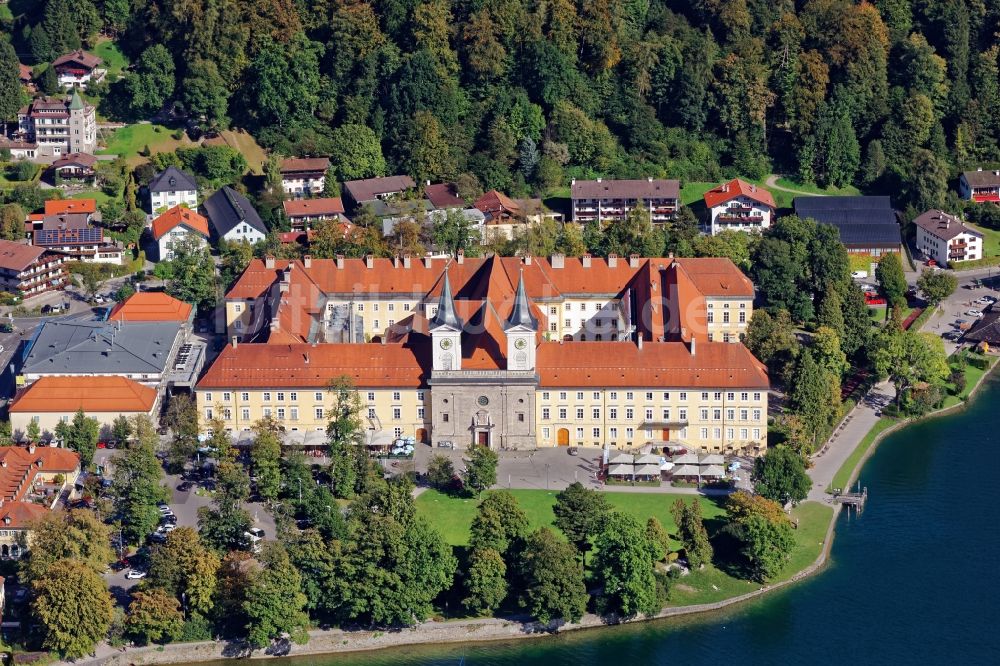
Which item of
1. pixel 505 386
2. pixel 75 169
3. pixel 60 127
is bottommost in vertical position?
pixel 505 386

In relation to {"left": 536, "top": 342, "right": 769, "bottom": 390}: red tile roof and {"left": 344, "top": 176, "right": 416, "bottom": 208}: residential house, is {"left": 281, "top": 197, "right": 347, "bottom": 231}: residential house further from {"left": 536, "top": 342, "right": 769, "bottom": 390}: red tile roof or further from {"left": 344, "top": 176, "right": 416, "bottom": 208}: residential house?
{"left": 536, "top": 342, "right": 769, "bottom": 390}: red tile roof

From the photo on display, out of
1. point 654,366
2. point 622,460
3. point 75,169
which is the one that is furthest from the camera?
point 75,169

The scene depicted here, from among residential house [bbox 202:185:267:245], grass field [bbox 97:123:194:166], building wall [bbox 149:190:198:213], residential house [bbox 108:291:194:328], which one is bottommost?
residential house [bbox 108:291:194:328]

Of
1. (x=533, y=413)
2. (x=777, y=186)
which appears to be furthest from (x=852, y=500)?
(x=777, y=186)

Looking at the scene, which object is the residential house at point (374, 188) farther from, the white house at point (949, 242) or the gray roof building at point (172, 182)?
the white house at point (949, 242)

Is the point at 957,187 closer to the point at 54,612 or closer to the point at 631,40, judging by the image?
the point at 631,40

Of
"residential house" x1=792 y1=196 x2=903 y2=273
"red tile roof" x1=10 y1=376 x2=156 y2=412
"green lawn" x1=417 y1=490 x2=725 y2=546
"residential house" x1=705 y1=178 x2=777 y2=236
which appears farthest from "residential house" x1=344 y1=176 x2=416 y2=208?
"green lawn" x1=417 y1=490 x2=725 y2=546

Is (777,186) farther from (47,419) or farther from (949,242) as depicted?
(47,419)

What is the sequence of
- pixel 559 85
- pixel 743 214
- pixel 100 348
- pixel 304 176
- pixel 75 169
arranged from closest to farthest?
1. pixel 100 348
2. pixel 743 214
3. pixel 75 169
4. pixel 304 176
5. pixel 559 85

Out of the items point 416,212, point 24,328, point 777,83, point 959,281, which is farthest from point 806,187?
point 24,328
